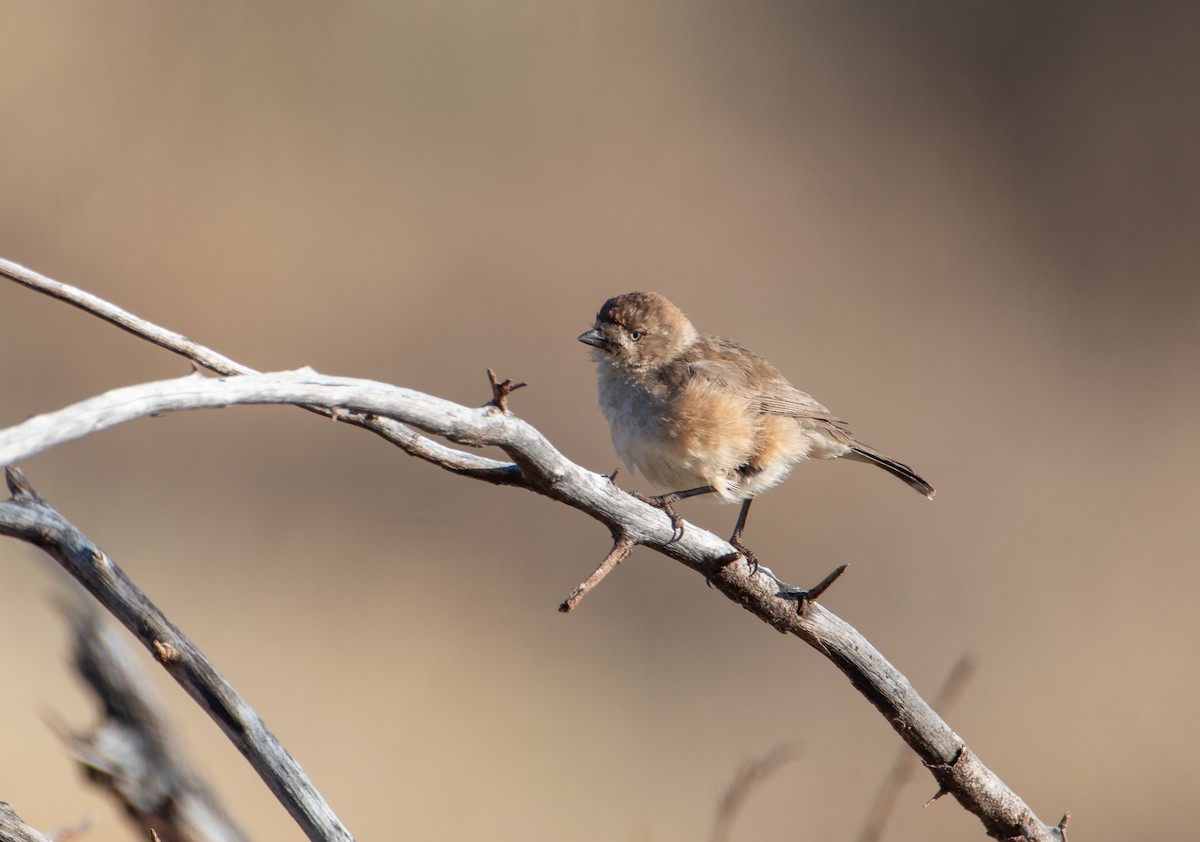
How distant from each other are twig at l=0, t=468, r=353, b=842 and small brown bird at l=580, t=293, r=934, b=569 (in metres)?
1.50

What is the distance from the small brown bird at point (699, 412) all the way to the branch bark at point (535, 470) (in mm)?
745

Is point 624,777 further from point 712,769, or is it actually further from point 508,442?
point 508,442

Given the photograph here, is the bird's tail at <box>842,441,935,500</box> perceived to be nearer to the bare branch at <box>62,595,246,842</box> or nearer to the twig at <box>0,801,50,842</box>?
the bare branch at <box>62,595,246,842</box>

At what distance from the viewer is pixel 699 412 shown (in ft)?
11.9

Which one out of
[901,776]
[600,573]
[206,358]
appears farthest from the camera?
[901,776]

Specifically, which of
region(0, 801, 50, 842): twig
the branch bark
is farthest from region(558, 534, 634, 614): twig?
region(0, 801, 50, 842): twig

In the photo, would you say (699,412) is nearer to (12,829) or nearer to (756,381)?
(756,381)

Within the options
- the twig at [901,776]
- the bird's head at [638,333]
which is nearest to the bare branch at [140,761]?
the twig at [901,776]

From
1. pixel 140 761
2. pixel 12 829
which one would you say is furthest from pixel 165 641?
pixel 140 761

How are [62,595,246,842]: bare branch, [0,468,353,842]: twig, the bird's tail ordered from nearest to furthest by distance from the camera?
[0,468,353,842]: twig → [62,595,246,842]: bare branch → the bird's tail

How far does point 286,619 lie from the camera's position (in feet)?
22.2

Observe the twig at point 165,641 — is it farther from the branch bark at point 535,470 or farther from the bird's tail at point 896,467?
the bird's tail at point 896,467

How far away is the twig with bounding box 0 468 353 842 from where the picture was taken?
6.19 feet

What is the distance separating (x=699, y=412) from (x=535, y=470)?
1658mm
